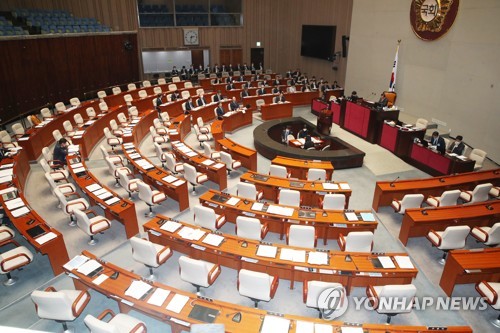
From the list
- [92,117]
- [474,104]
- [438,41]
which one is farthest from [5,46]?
[474,104]

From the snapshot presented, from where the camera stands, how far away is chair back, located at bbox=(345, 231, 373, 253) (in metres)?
7.10

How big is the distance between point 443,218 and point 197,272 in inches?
233

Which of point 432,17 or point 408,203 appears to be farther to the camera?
point 432,17

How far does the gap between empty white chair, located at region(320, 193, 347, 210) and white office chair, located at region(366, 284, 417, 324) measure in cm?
314

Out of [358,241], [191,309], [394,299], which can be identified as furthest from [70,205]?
[394,299]

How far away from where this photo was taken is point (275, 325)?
5.11 meters

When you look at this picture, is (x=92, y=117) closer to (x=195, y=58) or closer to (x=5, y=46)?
(x=5, y=46)

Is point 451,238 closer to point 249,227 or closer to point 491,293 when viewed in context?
point 491,293

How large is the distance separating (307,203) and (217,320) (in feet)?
18.1

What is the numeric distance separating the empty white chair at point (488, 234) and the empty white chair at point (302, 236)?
13.0ft

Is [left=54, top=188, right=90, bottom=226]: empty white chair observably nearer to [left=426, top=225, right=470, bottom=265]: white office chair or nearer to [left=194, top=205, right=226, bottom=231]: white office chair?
[left=194, top=205, right=226, bottom=231]: white office chair

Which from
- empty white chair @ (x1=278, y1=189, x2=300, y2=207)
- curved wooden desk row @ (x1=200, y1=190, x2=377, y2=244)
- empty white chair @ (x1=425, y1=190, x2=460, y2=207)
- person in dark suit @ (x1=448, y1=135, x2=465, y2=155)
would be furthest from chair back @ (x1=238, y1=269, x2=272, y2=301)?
person in dark suit @ (x1=448, y1=135, x2=465, y2=155)

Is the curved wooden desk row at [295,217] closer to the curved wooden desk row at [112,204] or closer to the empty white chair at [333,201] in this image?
the empty white chair at [333,201]

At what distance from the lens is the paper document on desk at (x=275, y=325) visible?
5023 millimetres
